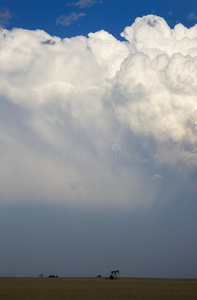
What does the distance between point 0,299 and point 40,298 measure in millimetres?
5881

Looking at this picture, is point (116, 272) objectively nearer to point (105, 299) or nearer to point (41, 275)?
point (41, 275)

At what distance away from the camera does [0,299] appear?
196 ft

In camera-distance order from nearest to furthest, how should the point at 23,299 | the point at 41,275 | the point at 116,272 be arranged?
1. the point at 23,299
2. the point at 116,272
3. the point at 41,275

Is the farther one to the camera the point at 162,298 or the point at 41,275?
the point at 41,275

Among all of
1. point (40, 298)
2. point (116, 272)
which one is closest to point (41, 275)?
point (116, 272)

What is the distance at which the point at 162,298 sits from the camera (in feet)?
210

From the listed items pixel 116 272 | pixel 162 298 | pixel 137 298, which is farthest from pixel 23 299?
pixel 116 272

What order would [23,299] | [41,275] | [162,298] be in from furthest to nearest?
[41,275], [162,298], [23,299]

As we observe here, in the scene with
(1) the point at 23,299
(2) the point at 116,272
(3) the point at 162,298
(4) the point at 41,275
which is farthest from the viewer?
(4) the point at 41,275

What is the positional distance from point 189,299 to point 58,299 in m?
19.8

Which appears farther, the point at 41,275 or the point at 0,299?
the point at 41,275

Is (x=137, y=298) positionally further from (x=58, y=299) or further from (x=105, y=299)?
(x=58, y=299)

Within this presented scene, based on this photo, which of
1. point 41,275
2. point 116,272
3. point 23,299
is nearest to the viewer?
point 23,299

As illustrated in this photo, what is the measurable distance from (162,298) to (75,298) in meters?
13.8
